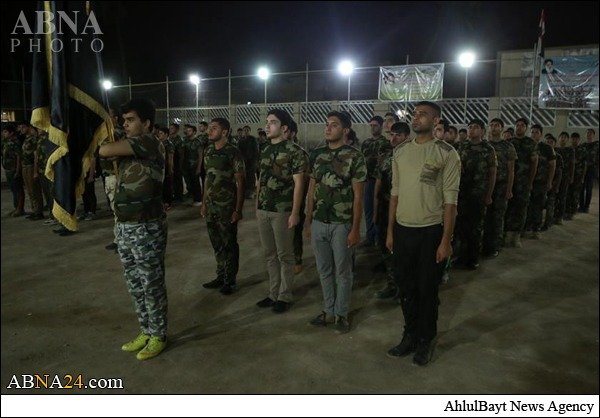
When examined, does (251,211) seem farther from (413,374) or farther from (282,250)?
(413,374)

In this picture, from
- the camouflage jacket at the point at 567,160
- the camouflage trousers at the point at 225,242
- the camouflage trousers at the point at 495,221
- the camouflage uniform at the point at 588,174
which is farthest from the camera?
the camouflage uniform at the point at 588,174

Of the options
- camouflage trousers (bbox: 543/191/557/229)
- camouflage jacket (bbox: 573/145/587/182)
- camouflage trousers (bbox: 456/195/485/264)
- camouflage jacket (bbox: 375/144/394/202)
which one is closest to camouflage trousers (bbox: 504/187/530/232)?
camouflage trousers (bbox: 456/195/485/264)

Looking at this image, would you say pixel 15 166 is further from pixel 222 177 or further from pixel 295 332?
pixel 295 332

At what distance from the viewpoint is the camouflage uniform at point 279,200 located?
169 inches

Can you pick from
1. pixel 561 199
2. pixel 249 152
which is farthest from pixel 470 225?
pixel 249 152

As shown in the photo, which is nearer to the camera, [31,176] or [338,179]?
[338,179]

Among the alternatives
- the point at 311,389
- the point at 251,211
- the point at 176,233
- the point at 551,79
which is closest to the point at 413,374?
the point at 311,389

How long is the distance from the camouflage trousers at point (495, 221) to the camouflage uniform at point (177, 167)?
710 centimetres

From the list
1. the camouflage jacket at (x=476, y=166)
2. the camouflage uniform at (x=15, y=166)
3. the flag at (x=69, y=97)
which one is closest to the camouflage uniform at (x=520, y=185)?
the camouflage jacket at (x=476, y=166)

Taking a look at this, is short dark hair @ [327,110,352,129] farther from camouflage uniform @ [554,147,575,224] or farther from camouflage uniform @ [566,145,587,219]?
camouflage uniform @ [566,145,587,219]

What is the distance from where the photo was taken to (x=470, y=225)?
577 centimetres

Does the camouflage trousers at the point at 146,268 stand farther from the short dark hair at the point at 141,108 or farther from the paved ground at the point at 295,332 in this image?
the short dark hair at the point at 141,108

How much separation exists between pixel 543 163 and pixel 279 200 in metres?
5.21

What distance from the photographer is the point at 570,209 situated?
9.62 m
